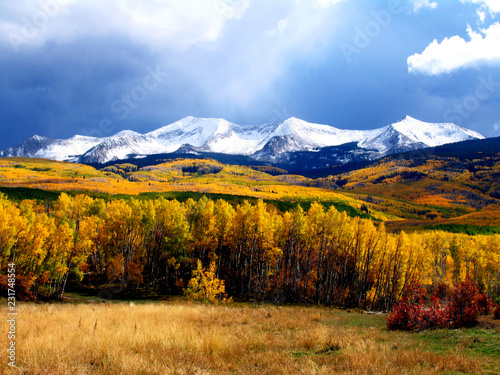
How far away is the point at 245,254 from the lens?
62.4 m

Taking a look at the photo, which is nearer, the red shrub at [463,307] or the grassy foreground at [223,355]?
the grassy foreground at [223,355]

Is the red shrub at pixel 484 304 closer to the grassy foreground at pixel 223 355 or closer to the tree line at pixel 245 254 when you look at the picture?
the grassy foreground at pixel 223 355

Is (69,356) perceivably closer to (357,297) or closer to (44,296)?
(44,296)

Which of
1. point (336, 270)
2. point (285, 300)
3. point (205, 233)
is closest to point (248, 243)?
point (205, 233)

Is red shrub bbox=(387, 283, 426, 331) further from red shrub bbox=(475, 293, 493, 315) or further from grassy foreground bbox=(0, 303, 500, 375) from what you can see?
red shrub bbox=(475, 293, 493, 315)

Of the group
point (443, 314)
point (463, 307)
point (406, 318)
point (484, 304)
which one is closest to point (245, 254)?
point (484, 304)

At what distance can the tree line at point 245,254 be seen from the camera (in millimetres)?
51219

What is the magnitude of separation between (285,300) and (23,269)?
144ft

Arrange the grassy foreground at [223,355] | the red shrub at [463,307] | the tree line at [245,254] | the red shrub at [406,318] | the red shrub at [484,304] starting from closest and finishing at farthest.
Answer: the grassy foreground at [223,355]
the red shrub at [463,307]
the red shrub at [406,318]
the red shrub at [484,304]
the tree line at [245,254]

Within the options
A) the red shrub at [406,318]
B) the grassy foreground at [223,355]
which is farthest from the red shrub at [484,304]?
the grassy foreground at [223,355]

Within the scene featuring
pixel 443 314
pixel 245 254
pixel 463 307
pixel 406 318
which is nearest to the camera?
pixel 443 314

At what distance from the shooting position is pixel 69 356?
32.7 feet

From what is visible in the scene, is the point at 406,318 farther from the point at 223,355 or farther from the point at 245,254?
the point at 245,254

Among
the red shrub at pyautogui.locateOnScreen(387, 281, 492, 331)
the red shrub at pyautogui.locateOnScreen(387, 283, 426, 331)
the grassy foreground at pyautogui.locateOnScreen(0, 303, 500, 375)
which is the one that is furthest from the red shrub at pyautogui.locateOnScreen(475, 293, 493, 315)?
the grassy foreground at pyautogui.locateOnScreen(0, 303, 500, 375)
